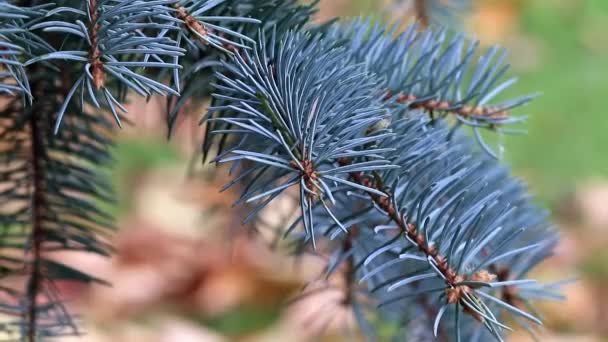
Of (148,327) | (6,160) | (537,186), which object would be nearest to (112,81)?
(6,160)

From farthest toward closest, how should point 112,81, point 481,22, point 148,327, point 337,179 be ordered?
1. point 481,22
2. point 148,327
3. point 112,81
4. point 337,179

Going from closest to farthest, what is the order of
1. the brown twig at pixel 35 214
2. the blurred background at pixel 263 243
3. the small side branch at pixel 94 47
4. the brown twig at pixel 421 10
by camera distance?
the small side branch at pixel 94 47
the brown twig at pixel 35 214
the brown twig at pixel 421 10
the blurred background at pixel 263 243

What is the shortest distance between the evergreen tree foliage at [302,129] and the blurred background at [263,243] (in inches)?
22.0

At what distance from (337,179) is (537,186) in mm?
1328

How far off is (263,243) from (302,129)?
2.32 feet

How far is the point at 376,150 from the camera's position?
30 centimetres

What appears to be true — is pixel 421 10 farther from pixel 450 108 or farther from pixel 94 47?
pixel 94 47

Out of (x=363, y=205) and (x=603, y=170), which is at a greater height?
(x=603, y=170)

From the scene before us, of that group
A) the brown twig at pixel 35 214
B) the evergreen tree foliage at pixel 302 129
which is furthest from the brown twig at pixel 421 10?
the brown twig at pixel 35 214

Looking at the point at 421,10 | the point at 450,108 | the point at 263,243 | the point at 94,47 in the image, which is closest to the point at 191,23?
the point at 94,47

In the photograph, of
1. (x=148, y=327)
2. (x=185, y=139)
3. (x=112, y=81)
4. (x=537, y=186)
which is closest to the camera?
(x=112, y=81)

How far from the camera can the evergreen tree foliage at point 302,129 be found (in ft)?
0.98

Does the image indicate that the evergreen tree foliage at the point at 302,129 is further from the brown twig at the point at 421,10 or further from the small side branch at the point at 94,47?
the brown twig at the point at 421,10

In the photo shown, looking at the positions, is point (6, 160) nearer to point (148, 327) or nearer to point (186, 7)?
point (186, 7)
